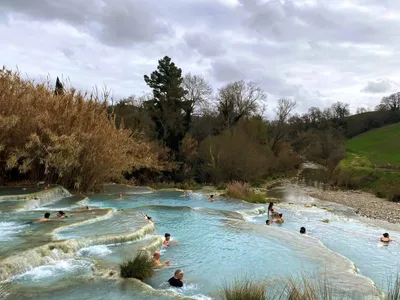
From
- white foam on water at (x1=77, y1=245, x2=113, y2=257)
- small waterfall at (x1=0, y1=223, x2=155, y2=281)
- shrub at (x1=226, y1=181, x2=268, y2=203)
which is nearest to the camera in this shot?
small waterfall at (x1=0, y1=223, x2=155, y2=281)

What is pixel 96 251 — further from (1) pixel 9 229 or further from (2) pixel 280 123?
(2) pixel 280 123

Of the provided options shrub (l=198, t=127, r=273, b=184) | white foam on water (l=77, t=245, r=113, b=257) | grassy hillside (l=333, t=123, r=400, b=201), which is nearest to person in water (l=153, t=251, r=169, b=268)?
white foam on water (l=77, t=245, r=113, b=257)

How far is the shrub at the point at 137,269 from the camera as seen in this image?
838 centimetres

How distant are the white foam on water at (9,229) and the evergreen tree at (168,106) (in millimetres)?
25630

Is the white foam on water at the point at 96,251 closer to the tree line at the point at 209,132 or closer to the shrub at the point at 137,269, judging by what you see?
the shrub at the point at 137,269

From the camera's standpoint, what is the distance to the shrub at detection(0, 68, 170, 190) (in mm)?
19000

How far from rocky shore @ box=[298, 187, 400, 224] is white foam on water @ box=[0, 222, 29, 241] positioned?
1839 cm

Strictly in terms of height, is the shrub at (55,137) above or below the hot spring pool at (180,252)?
above

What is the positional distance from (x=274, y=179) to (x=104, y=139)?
88.1 feet

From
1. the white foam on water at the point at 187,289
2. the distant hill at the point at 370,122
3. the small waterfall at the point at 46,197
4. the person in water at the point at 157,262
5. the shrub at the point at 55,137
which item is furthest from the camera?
the distant hill at the point at 370,122

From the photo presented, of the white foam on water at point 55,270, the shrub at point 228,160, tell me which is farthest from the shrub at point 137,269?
the shrub at point 228,160

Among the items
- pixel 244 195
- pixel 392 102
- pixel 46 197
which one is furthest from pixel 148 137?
pixel 392 102

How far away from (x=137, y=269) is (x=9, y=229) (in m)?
5.36

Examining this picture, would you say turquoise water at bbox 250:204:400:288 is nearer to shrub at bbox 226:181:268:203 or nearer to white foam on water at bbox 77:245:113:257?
shrub at bbox 226:181:268:203
